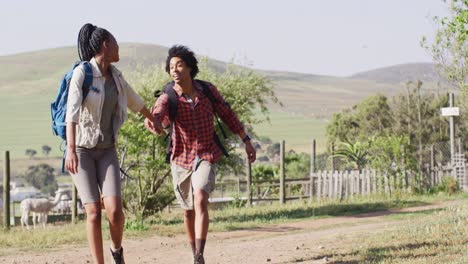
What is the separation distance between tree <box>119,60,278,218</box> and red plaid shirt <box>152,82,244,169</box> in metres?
2.61

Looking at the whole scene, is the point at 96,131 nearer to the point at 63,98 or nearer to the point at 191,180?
the point at 63,98

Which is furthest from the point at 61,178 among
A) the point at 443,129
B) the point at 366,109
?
the point at 443,129

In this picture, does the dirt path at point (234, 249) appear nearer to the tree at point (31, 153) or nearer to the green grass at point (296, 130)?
the tree at point (31, 153)

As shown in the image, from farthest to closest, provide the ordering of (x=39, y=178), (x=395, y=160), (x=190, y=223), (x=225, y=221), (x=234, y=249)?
1. (x=39, y=178)
2. (x=395, y=160)
3. (x=225, y=221)
4. (x=234, y=249)
5. (x=190, y=223)

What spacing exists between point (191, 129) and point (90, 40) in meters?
1.38

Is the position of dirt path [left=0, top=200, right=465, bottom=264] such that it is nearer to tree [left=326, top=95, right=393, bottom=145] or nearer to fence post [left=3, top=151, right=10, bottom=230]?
fence post [left=3, top=151, right=10, bottom=230]

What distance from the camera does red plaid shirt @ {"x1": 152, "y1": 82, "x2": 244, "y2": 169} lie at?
8.39 meters

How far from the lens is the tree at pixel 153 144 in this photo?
15.7 meters

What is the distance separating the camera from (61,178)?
9438 cm

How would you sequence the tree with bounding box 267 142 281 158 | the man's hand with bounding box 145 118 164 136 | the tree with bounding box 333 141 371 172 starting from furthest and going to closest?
the tree with bounding box 267 142 281 158, the tree with bounding box 333 141 371 172, the man's hand with bounding box 145 118 164 136

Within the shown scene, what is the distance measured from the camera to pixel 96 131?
7.42 meters

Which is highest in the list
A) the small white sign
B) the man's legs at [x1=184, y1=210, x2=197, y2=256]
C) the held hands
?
the small white sign

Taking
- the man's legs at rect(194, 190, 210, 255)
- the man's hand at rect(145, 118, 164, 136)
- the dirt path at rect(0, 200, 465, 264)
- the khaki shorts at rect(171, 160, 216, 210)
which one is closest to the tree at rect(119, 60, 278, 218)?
the dirt path at rect(0, 200, 465, 264)

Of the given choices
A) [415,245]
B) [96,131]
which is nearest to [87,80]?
[96,131]
